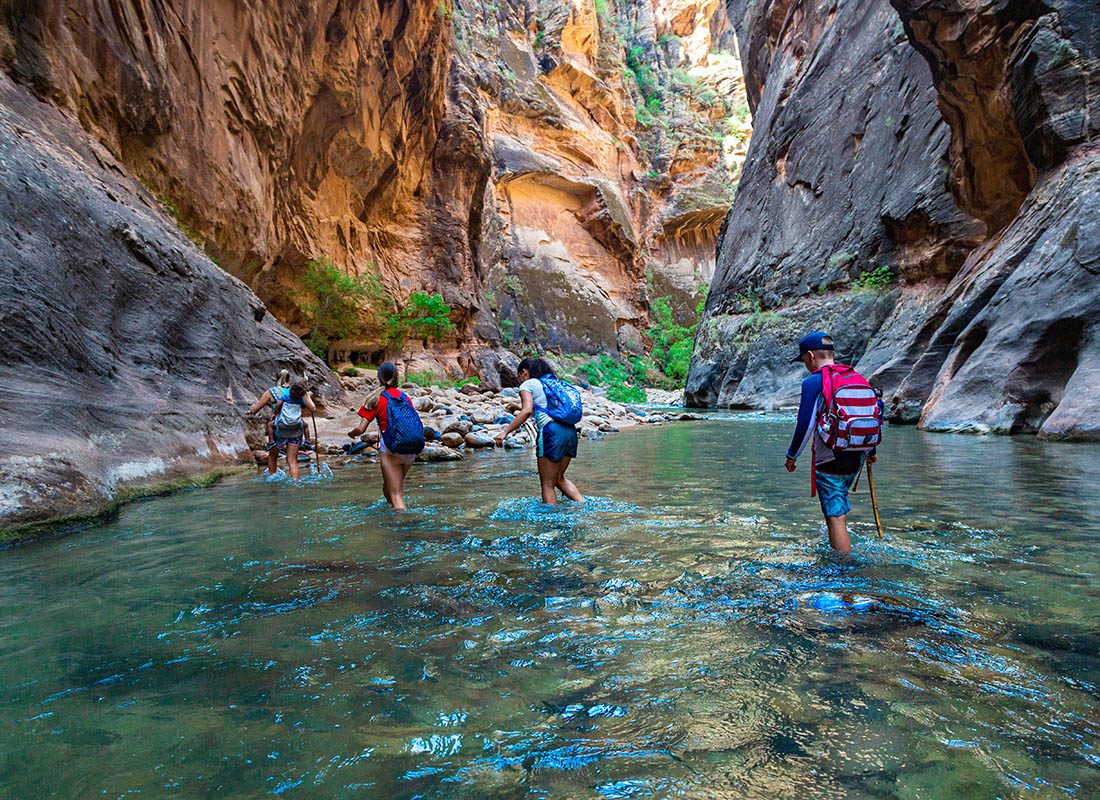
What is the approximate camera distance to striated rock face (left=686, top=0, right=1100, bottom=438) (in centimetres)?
968

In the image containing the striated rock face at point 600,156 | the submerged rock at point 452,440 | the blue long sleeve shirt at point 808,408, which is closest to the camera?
the blue long sleeve shirt at point 808,408

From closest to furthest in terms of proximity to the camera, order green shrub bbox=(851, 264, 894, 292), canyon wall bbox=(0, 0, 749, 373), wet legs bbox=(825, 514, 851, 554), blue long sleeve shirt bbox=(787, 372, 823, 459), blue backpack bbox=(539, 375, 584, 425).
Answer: wet legs bbox=(825, 514, 851, 554) < blue long sleeve shirt bbox=(787, 372, 823, 459) < blue backpack bbox=(539, 375, 584, 425) < canyon wall bbox=(0, 0, 749, 373) < green shrub bbox=(851, 264, 894, 292)

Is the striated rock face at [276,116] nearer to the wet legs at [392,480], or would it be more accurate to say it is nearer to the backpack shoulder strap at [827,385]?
the wet legs at [392,480]

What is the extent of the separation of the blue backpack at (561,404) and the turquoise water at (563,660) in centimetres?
123

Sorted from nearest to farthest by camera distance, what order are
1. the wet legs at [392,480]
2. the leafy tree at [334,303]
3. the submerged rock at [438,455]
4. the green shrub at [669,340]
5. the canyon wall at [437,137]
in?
the wet legs at [392,480] → the submerged rock at [438,455] → the canyon wall at [437,137] → the leafy tree at [334,303] → the green shrub at [669,340]

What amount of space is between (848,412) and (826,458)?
345mm

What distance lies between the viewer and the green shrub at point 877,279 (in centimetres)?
1994

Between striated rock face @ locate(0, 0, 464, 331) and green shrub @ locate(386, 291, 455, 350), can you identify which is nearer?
striated rock face @ locate(0, 0, 464, 331)

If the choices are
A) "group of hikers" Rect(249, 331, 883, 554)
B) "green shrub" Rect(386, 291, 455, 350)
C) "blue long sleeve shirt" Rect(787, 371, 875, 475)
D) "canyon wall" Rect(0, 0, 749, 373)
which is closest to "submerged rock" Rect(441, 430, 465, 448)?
"group of hikers" Rect(249, 331, 883, 554)

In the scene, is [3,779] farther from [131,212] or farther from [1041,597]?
[131,212]

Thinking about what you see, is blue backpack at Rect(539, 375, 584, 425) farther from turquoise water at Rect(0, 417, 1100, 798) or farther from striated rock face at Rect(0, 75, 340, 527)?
striated rock face at Rect(0, 75, 340, 527)

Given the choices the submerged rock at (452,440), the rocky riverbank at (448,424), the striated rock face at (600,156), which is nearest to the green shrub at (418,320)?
the rocky riverbank at (448,424)

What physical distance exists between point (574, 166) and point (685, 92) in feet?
62.5

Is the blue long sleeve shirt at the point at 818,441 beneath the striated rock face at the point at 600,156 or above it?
beneath
